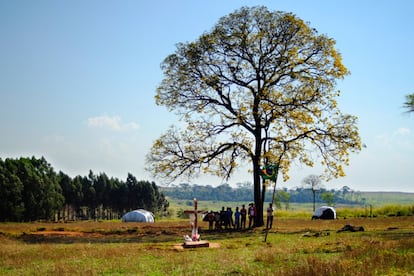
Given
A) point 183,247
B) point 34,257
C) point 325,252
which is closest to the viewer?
point 325,252

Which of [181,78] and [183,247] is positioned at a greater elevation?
[181,78]

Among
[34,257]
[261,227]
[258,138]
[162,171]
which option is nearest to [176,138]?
[162,171]


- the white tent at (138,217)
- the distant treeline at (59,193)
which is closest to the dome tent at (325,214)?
the white tent at (138,217)

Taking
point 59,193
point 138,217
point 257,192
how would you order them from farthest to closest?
point 59,193 < point 138,217 < point 257,192

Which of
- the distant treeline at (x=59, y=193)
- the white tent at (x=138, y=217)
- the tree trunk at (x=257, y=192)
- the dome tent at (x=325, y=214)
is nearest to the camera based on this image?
the tree trunk at (x=257, y=192)

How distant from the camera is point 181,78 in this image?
38.8 metres

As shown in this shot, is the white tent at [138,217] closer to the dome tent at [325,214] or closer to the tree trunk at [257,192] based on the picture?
the dome tent at [325,214]

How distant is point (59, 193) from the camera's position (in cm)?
9212

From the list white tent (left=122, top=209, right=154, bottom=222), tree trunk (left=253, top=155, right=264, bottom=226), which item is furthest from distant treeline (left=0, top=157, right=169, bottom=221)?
tree trunk (left=253, top=155, right=264, bottom=226)

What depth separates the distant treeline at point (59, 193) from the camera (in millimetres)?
76062

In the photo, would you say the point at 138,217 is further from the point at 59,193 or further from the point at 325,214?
the point at 59,193

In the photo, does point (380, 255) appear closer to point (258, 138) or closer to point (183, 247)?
point (183, 247)

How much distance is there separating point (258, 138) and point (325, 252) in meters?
20.5

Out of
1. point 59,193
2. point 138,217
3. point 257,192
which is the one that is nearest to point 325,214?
point 257,192
